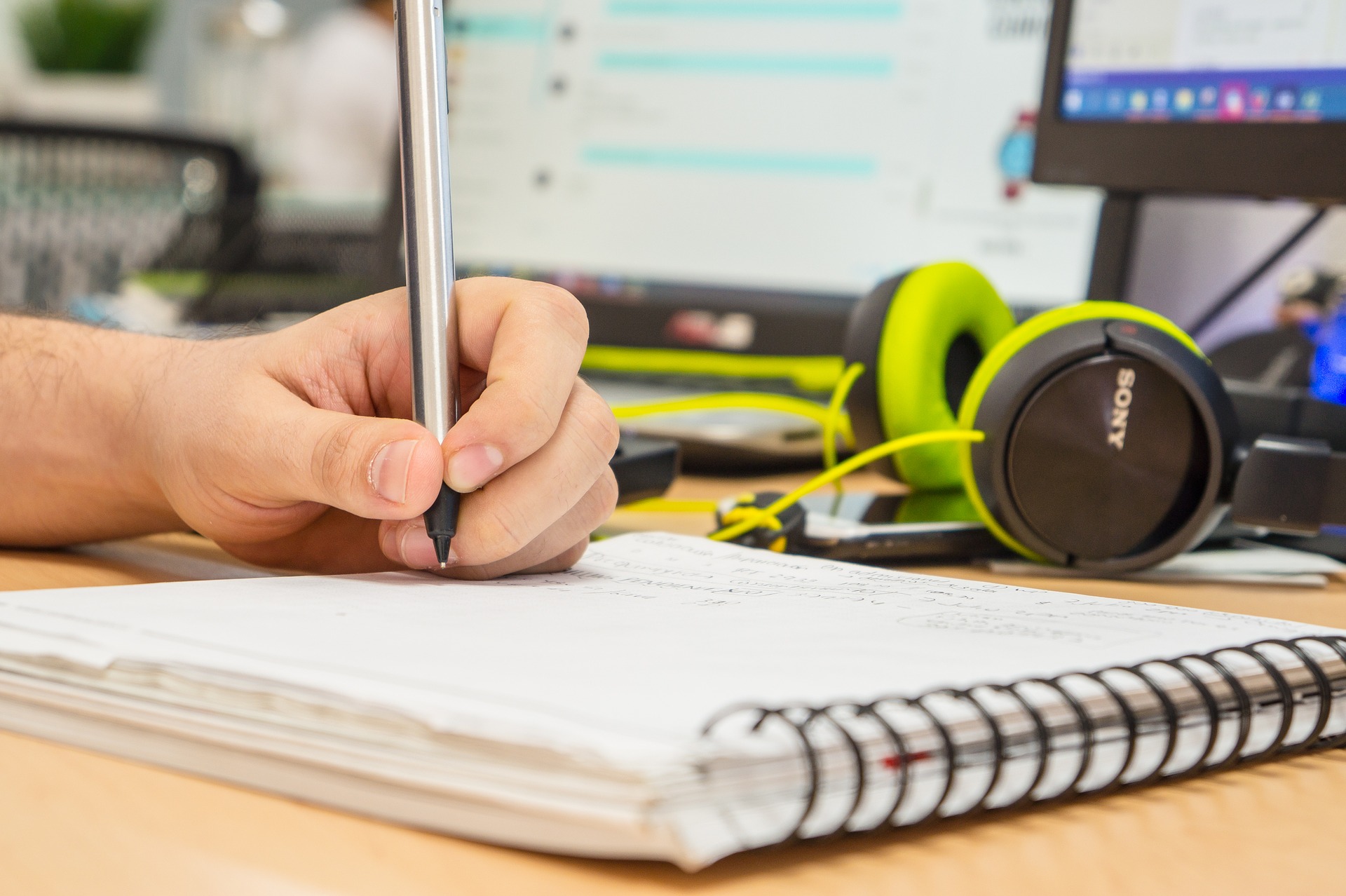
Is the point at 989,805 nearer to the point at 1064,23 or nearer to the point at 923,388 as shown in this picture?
the point at 923,388

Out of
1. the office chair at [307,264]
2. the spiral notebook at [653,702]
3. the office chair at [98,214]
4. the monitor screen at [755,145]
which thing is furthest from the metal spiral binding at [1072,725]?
the office chair at [98,214]

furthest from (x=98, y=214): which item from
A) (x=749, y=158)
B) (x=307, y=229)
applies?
(x=749, y=158)

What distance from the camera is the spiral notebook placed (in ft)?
0.85

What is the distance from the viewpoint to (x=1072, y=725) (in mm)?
306

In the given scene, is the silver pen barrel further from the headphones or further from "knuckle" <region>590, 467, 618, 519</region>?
the headphones

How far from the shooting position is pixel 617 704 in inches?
10.7

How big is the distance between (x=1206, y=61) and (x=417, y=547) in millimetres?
544

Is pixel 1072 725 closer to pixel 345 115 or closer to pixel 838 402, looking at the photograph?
pixel 838 402

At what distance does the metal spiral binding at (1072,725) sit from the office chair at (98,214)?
117 cm

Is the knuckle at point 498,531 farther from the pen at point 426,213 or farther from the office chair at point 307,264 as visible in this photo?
the office chair at point 307,264

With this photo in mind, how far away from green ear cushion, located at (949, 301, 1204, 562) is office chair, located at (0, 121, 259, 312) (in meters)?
0.97

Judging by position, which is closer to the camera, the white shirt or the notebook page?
the notebook page

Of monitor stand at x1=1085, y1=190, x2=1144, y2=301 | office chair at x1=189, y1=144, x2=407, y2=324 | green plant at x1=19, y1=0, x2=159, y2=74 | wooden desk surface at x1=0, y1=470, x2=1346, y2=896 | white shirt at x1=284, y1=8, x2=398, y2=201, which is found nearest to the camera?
wooden desk surface at x1=0, y1=470, x2=1346, y2=896

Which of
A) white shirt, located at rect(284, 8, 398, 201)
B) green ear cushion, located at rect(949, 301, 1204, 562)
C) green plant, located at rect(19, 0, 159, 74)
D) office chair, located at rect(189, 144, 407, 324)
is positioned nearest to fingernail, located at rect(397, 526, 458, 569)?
green ear cushion, located at rect(949, 301, 1204, 562)
